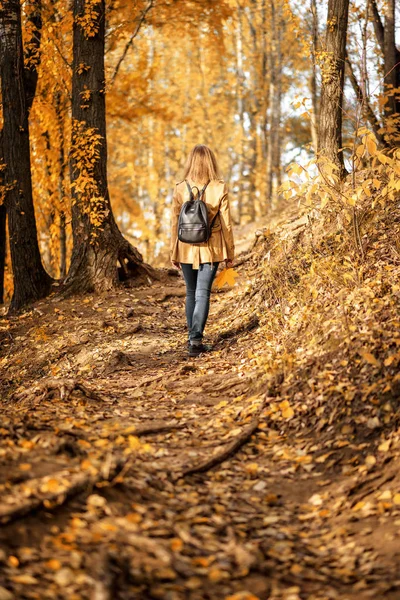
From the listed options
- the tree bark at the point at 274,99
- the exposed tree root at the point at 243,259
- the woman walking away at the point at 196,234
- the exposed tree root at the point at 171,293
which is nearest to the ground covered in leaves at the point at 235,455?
the woman walking away at the point at 196,234

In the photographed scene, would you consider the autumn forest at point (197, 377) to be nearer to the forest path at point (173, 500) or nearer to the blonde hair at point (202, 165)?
the forest path at point (173, 500)

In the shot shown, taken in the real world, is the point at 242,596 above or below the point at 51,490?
below

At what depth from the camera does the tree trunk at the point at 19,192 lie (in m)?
11.0

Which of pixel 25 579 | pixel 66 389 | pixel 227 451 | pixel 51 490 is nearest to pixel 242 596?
pixel 25 579

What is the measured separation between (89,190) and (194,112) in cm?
1786

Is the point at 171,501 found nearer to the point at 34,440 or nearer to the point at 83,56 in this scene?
the point at 34,440

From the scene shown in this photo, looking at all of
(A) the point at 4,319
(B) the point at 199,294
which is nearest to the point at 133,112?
(A) the point at 4,319

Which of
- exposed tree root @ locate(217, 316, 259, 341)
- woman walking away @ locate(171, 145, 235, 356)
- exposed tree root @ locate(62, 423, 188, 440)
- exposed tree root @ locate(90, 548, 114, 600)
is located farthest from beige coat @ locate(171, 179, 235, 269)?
exposed tree root @ locate(90, 548, 114, 600)

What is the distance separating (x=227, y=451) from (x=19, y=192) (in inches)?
300

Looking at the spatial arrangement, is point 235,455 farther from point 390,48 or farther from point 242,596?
point 390,48

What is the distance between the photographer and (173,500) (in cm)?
404

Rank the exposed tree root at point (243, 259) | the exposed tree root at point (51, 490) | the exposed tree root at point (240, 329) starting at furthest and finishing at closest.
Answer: the exposed tree root at point (243, 259), the exposed tree root at point (240, 329), the exposed tree root at point (51, 490)

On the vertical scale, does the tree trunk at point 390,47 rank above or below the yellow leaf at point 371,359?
above

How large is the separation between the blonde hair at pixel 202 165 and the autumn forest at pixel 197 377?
1.05 meters
